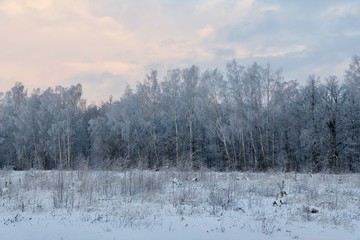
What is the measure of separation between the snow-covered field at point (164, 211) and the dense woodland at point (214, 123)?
26.8 meters

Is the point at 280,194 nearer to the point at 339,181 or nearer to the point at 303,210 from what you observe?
the point at 303,210

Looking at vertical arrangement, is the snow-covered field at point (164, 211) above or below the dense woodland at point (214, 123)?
below

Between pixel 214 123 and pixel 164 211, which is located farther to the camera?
pixel 214 123

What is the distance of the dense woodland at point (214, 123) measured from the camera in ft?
142

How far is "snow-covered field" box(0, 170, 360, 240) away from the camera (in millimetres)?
7830

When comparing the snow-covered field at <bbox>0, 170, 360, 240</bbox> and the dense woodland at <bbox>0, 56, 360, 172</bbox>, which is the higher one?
the dense woodland at <bbox>0, 56, 360, 172</bbox>

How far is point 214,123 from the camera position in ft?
159

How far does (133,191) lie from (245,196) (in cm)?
341

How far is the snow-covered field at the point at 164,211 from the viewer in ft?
25.7

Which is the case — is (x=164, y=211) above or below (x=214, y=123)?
below

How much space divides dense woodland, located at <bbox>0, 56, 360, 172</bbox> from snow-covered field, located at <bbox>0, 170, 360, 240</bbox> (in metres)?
26.8

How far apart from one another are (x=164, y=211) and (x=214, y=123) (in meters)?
39.2

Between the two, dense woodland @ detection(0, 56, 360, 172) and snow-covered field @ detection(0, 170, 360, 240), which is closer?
snow-covered field @ detection(0, 170, 360, 240)

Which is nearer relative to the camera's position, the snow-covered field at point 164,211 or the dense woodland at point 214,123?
the snow-covered field at point 164,211
